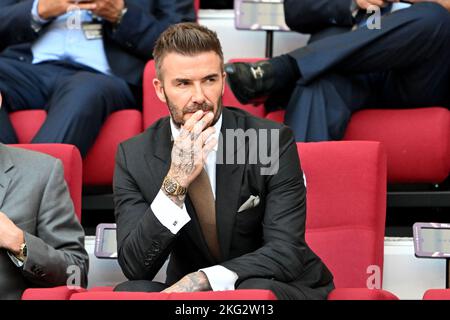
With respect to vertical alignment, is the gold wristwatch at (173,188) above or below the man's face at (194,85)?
below

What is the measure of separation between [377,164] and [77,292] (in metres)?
0.63

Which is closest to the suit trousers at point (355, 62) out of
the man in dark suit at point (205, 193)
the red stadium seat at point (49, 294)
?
the man in dark suit at point (205, 193)

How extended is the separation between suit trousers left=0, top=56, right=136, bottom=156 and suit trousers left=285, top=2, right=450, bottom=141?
0.40 metres

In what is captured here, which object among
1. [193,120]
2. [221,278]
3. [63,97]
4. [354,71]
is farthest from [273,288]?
[63,97]

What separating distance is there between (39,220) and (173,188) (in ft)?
0.92

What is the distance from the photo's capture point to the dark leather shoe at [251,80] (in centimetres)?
235

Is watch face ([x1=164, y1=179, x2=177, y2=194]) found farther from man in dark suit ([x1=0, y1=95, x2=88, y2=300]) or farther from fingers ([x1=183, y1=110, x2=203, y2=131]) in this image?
man in dark suit ([x1=0, y1=95, x2=88, y2=300])

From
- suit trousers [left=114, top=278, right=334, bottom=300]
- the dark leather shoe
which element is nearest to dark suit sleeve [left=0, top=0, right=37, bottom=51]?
the dark leather shoe

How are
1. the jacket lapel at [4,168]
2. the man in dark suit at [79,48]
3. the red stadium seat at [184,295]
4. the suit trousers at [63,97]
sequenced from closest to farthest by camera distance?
the red stadium seat at [184,295], the jacket lapel at [4,168], the suit trousers at [63,97], the man in dark suit at [79,48]

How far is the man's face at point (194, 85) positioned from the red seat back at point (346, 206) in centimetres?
29

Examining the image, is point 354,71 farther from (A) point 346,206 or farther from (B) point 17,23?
(B) point 17,23

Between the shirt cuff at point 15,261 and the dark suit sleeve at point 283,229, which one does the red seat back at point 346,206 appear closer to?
the dark suit sleeve at point 283,229

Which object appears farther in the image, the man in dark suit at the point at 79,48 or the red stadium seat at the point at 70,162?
the man in dark suit at the point at 79,48

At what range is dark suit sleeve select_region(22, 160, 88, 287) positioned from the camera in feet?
6.01
